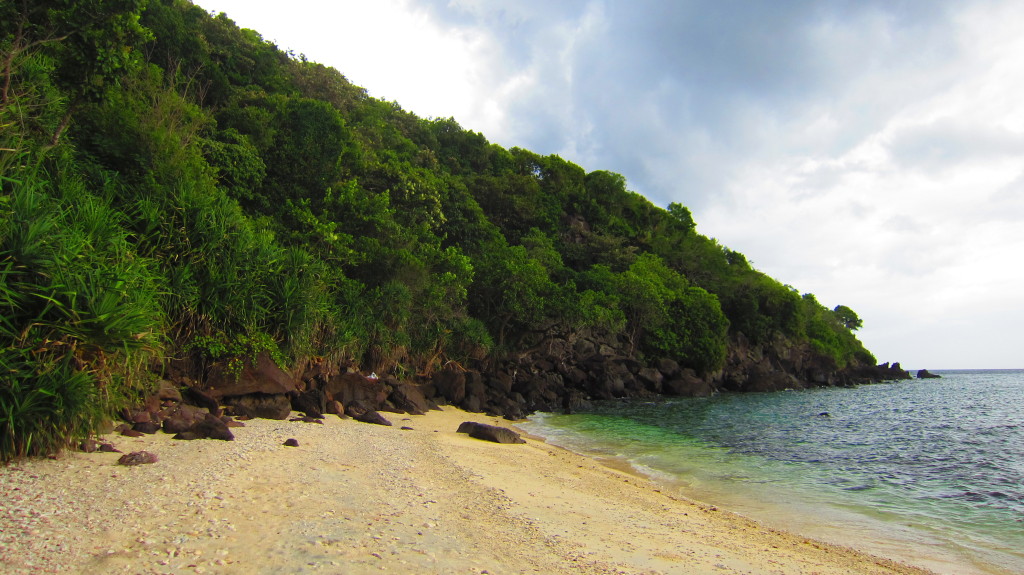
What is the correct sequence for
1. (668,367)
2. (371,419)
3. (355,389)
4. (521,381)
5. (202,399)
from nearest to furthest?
(202,399) < (371,419) < (355,389) < (521,381) < (668,367)

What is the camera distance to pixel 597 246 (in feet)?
134

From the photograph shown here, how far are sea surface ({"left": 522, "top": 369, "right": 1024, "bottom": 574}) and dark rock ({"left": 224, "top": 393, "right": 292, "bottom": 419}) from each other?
23.9ft

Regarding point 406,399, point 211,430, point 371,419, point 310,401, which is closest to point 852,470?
point 371,419

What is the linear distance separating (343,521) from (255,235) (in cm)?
1050

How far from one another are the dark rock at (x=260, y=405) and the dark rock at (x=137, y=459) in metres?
4.41

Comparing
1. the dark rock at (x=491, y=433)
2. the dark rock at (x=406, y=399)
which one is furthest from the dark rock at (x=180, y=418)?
the dark rock at (x=406, y=399)

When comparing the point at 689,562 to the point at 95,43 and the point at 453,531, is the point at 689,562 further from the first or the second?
the point at 95,43

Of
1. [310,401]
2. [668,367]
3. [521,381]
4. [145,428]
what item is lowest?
[521,381]

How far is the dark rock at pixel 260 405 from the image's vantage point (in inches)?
422

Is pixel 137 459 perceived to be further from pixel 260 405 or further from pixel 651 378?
pixel 651 378

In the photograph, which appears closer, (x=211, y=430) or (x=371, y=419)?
(x=211, y=430)

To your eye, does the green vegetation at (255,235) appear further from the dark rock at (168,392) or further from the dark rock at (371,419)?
the dark rock at (371,419)

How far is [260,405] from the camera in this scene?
36.8 feet

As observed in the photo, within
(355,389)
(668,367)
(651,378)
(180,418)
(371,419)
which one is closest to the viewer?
(180,418)
